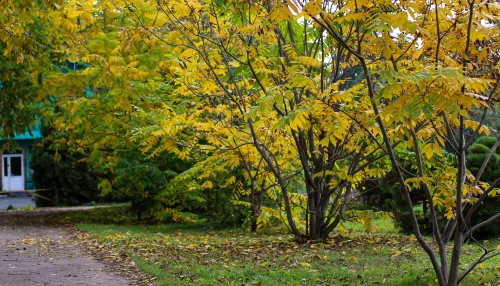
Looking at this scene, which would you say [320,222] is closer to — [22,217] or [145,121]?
[145,121]

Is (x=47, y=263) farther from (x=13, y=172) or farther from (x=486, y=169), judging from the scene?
(x=13, y=172)

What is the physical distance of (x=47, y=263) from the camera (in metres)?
10.0

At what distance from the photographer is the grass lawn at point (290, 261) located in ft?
24.3

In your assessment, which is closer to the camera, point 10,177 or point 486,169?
point 486,169


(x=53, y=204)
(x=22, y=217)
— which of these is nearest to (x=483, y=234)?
(x=22, y=217)

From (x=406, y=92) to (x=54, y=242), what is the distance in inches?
402

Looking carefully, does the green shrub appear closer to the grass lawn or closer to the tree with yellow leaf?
the grass lawn

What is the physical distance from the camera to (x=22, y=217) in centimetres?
2202

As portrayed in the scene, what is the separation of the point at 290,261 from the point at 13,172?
36.3 meters

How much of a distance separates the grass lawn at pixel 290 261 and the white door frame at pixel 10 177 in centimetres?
3017

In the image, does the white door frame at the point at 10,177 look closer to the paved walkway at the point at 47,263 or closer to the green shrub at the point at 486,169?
the paved walkway at the point at 47,263

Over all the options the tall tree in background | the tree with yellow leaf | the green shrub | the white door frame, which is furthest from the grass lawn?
the white door frame

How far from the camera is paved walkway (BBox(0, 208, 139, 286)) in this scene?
8344 millimetres

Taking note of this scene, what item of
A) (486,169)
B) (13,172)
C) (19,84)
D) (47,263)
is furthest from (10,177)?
(486,169)
